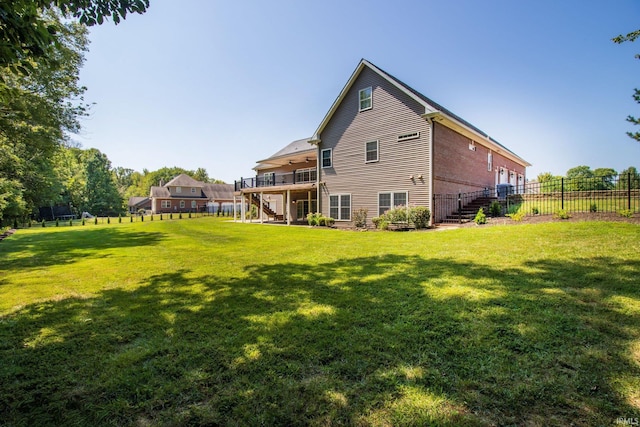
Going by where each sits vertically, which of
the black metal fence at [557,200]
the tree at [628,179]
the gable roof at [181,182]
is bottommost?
the black metal fence at [557,200]

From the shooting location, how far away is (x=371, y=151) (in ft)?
57.1

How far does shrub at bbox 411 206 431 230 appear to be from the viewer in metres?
14.2

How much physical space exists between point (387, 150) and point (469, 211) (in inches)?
234

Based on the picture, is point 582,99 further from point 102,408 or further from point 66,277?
point 66,277

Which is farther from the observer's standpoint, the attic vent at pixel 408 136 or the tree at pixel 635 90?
the attic vent at pixel 408 136

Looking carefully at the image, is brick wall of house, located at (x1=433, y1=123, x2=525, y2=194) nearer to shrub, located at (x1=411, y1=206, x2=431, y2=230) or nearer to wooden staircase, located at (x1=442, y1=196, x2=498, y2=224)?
wooden staircase, located at (x1=442, y1=196, x2=498, y2=224)

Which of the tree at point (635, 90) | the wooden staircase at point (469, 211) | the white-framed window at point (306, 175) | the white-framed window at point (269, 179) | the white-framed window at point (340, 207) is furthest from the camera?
the white-framed window at point (269, 179)

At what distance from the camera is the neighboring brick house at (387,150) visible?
1529 centimetres

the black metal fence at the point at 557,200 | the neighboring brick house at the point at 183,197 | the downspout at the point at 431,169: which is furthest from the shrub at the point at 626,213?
the neighboring brick house at the point at 183,197

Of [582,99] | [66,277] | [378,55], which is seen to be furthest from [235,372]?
[582,99]

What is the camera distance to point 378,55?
18.2 metres

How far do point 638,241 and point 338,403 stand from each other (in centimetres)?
896

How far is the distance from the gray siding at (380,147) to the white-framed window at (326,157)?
11.2 inches

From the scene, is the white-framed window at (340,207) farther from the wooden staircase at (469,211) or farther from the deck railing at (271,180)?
the wooden staircase at (469,211)
